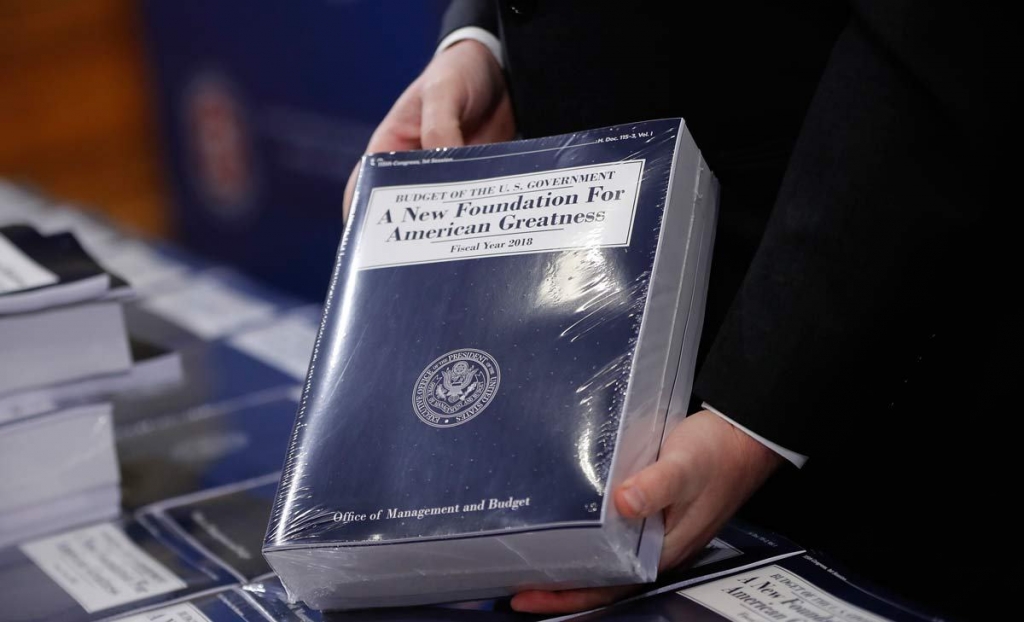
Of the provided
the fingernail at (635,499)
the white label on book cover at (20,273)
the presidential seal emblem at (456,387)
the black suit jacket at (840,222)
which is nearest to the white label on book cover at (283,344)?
the white label on book cover at (20,273)

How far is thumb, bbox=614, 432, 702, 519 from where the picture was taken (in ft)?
1.86

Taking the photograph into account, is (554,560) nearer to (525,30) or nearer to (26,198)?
(525,30)

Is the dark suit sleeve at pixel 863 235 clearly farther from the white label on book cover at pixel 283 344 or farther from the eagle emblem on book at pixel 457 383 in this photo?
the white label on book cover at pixel 283 344

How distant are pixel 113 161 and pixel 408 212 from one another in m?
3.65

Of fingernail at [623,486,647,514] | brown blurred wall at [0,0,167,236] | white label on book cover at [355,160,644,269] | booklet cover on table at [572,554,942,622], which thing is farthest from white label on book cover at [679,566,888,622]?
brown blurred wall at [0,0,167,236]

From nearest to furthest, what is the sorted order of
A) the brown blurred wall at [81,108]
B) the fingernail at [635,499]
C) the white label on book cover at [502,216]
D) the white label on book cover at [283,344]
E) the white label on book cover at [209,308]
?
the fingernail at [635,499], the white label on book cover at [502,216], the white label on book cover at [283,344], the white label on book cover at [209,308], the brown blurred wall at [81,108]

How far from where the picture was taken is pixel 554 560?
0.59m

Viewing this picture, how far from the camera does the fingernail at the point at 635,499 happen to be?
566 mm

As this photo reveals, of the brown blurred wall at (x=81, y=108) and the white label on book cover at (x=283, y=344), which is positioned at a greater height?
the brown blurred wall at (x=81, y=108)

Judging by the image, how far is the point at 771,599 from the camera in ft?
2.08

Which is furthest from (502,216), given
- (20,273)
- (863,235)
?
(20,273)

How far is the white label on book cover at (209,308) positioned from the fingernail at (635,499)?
2.65 feet

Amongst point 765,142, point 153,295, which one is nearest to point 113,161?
point 153,295

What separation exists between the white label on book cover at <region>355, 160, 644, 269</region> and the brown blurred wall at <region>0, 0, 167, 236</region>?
3441mm
